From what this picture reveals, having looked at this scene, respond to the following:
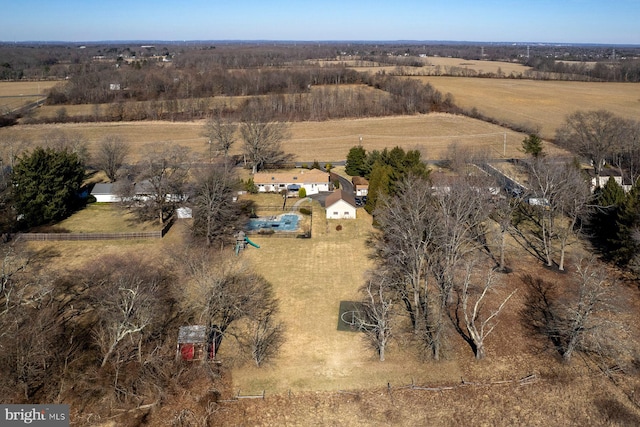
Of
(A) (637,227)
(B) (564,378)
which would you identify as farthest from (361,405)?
(A) (637,227)

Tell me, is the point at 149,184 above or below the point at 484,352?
above

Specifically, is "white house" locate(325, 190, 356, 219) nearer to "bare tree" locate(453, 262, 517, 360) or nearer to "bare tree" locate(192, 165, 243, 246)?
"bare tree" locate(192, 165, 243, 246)

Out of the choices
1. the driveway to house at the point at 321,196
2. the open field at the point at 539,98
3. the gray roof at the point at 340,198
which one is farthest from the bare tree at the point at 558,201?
the open field at the point at 539,98

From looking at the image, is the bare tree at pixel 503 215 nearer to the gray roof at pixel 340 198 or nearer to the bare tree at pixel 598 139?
the gray roof at pixel 340 198

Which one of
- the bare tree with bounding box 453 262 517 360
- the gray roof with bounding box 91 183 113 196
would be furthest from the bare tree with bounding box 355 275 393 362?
the gray roof with bounding box 91 183 113 196

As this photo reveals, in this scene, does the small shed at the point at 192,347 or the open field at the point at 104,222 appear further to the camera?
the open field at the point at 104,222

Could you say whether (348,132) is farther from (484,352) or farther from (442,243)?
(484,352)
